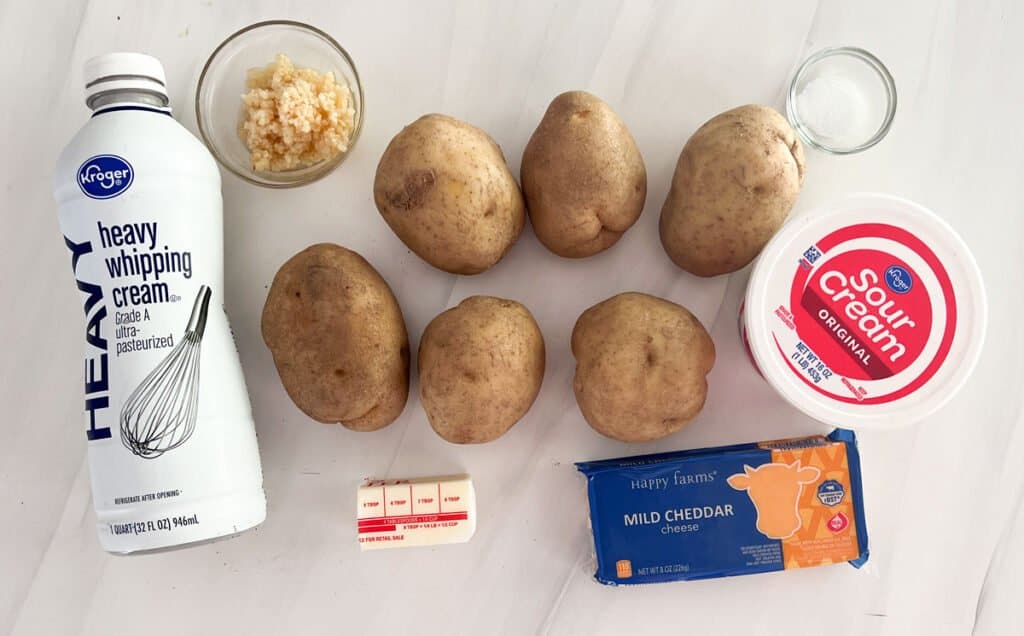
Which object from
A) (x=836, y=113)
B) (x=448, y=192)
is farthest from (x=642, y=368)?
(x=836, y=113)

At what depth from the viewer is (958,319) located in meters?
0.68

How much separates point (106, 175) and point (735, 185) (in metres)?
0.60

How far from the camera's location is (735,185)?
0.69 m

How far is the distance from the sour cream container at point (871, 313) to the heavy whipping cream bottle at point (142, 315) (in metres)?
0.56

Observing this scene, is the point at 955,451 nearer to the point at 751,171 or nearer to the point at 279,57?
the point at 751,171

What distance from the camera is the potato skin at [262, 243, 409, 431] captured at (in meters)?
0.69

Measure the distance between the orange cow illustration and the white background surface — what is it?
2.5 inches

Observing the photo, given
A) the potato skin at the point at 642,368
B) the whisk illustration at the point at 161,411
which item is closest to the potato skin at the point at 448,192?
the potato skin at the point at 642,368

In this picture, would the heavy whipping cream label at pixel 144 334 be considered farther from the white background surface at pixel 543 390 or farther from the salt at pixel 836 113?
the salt at pixel 836 113

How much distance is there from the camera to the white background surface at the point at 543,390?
0.79 m

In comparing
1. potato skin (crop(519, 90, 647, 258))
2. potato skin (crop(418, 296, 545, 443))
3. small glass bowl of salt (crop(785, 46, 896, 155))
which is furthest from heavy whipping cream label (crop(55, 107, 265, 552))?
small glass bowl of salt (crop(785, 46, 896, 155))

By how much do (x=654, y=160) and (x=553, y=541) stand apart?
459 mm

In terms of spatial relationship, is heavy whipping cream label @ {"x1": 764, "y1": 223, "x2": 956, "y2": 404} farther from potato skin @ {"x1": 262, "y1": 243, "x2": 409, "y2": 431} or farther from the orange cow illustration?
potato skin @ {"x1": 262, "y1": 243, "x2": 409, "y2": 431}

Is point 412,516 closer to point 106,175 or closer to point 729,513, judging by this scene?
point 729,513
